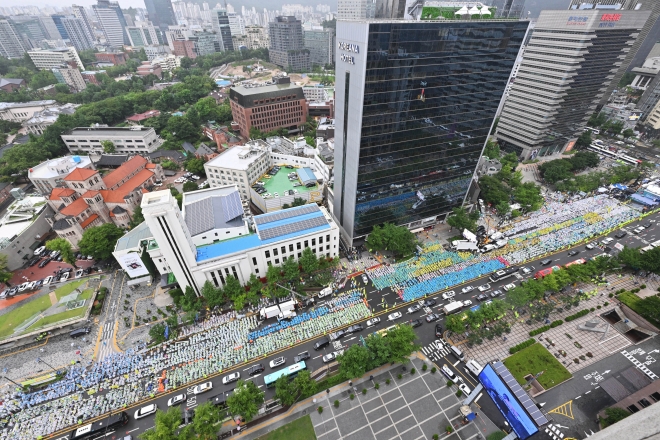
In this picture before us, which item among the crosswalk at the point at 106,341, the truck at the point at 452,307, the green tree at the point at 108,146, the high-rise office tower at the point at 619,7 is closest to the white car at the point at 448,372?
the truck at the point at 452,307

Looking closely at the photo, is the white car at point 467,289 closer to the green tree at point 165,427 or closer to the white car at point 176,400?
the green tree at point 165,427

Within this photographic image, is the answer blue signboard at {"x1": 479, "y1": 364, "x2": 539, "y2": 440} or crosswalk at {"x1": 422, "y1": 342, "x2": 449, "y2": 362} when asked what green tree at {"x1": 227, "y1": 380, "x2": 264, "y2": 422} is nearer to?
crosswalk at {"x1": 422, "y1": 342, "x2": 449, "y2": 362}

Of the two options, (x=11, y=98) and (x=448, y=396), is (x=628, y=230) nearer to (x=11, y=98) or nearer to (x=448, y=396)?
(x=448, y=396)

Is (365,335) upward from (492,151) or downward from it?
downward

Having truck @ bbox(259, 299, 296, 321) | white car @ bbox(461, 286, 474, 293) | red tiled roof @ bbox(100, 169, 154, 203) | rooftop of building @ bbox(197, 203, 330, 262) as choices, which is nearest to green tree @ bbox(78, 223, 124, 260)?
red tiled roof @ bbox(100, 169, 154, 203)

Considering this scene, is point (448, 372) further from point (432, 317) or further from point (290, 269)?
point (290, 269)

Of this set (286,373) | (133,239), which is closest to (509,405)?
(286,373)
